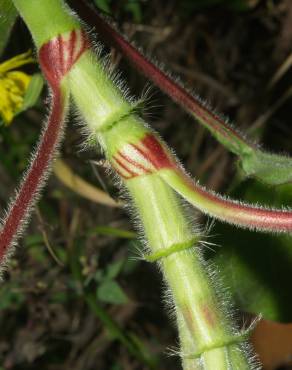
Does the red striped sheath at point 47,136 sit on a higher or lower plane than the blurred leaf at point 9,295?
higher

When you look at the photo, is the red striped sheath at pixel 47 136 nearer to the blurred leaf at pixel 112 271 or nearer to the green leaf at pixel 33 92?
the green leaf at pixel 33 92

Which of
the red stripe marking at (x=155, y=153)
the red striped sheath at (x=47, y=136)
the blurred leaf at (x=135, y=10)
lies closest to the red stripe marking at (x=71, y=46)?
the red striped sheath at (x=47, y=136)

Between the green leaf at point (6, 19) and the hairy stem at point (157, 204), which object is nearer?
the hairy stem at point (157, 204)

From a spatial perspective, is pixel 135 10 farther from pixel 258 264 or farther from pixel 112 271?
pixel 258 264

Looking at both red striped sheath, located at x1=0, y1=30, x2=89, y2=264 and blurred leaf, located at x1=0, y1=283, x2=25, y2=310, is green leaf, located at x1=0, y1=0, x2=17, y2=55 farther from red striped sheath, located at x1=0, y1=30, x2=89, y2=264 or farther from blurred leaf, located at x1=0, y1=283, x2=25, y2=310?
blurred leaf, located at x1=0, y1=283, x2=25, y2=310

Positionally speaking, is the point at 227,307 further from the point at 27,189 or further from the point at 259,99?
the point at 259,99

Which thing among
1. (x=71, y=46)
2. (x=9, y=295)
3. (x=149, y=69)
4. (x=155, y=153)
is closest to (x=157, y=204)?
(x=155, y=153)

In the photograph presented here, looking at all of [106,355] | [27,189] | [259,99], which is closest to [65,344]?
[106,355]
